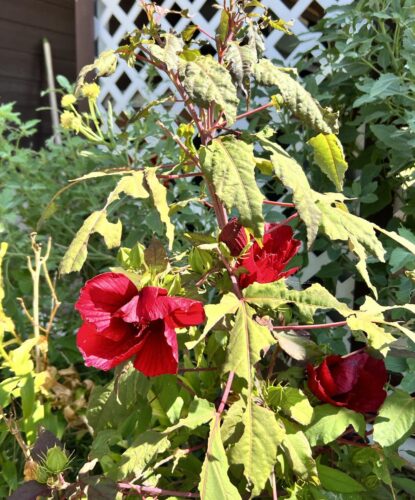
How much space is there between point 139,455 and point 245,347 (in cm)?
22

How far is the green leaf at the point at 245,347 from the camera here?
0.62 m

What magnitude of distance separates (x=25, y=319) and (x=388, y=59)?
1097mm

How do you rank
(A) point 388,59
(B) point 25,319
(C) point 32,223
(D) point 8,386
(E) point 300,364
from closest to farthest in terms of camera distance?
(E) point 300,364 → (D) point 8,386 → (A) point 388,59 → (B) point 25,319 → (C) point 32,223

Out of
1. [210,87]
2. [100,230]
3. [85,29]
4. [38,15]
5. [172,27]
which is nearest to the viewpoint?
[210,87]

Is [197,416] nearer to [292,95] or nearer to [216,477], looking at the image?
[216,477]

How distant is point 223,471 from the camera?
645 millimetres

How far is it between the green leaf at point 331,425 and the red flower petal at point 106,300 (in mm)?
310

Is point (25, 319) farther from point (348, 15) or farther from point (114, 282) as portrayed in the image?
point (348, 15)

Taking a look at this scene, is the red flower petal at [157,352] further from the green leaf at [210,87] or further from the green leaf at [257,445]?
the green leaf at [210,87]

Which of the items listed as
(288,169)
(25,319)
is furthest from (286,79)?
(25,319)

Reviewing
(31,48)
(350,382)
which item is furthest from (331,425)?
(31,48)

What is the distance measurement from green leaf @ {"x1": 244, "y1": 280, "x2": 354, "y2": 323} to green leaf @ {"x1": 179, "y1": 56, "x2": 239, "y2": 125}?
220 millimetres

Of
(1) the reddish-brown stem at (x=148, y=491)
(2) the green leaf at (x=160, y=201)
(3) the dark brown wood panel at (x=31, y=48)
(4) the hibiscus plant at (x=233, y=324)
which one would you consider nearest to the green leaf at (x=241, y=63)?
(4) the hibiscus plant at (x=233, y=324)

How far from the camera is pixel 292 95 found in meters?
0.64
